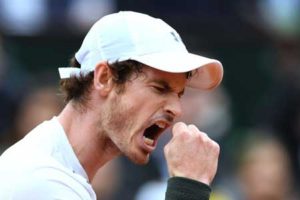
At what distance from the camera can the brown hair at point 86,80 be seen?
15.4ft

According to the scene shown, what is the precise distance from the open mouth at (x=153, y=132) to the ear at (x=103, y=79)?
25cm

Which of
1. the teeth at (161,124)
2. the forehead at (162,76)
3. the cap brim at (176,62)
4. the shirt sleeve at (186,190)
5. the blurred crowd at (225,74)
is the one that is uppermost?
the cap brim at (176,62)

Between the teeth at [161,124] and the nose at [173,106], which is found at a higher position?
the nose at [173,106]

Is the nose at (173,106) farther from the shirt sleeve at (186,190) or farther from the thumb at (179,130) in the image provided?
the shirt sleeve at (186,190)

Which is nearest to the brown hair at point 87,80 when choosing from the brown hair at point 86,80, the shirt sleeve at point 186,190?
the brown hair at point 86,80

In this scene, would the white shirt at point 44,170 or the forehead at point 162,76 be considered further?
the forehead at point 162,76

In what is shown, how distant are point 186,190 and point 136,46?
0.64 m

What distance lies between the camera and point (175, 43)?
189 inches

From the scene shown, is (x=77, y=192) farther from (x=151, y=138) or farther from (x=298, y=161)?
(x=298, y=161)

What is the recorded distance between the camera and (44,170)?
14.2ft

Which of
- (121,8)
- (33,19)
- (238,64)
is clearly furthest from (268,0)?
(33,19)

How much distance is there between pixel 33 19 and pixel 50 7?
0.19 metres

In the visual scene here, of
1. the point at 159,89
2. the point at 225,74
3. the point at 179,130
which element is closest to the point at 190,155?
the point at 179,130

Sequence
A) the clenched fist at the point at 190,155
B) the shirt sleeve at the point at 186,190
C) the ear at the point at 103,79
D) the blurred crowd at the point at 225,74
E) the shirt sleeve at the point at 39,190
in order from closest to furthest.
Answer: the shirt sleeve at the point at 39,190, the shirt sleeve at the point at 186,190, the clenched fist at the point at 190,155, the ear at the point at 103,79, the blurred crowd at the point at 225,74
